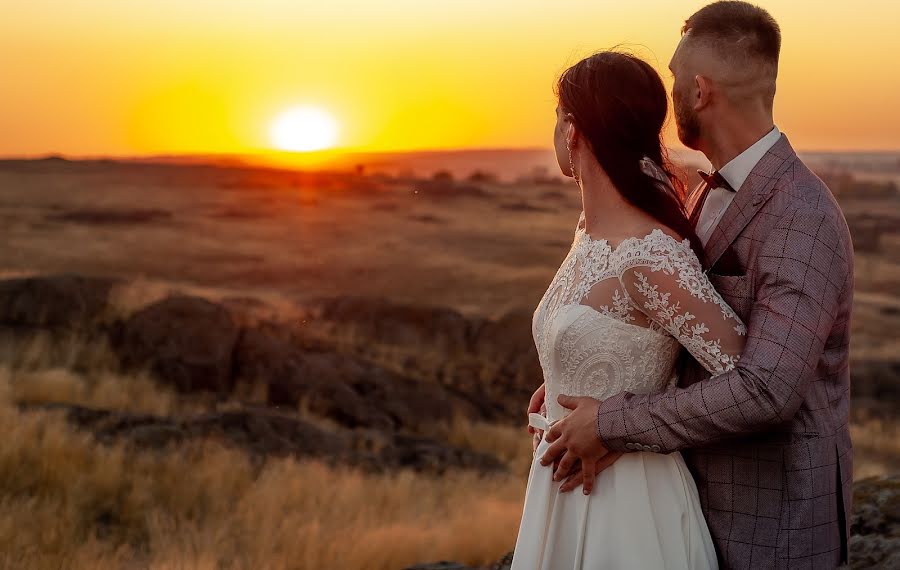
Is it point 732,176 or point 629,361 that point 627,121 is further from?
point 629,361

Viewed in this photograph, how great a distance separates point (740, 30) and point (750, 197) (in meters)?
0.46

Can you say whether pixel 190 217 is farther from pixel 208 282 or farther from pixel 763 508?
pixel 763 508

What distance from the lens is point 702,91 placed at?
2734 millimetres

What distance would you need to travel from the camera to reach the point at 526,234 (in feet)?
156

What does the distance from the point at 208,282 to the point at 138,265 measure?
9.13 ft

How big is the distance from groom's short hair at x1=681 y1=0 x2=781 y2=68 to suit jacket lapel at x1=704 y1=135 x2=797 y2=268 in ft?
0.86

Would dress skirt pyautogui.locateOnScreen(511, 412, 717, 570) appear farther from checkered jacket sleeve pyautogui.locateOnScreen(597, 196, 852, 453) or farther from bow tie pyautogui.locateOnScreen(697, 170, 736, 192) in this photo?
bow tie pyautogui.locateOnScreen(697, 170, 736, 192)

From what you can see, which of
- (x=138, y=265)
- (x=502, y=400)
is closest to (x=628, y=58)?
(x=502, y=400)

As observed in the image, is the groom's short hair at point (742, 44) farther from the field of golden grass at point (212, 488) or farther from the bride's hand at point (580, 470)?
the field of golden grass at point (212, 488)

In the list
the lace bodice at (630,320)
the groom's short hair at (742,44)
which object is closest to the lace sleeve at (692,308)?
the lace bodice at (630,320)

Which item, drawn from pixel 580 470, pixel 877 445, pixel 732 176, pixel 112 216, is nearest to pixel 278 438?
pixel 580 470

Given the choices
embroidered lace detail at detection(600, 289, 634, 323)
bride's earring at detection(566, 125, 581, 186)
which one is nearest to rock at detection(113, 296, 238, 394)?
bride's earring at detection(566, 125, 581, 186)

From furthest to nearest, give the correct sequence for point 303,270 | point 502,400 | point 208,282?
point 303,270 < point 208,282 < point 502,400

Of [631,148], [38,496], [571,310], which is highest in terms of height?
[631,148]
